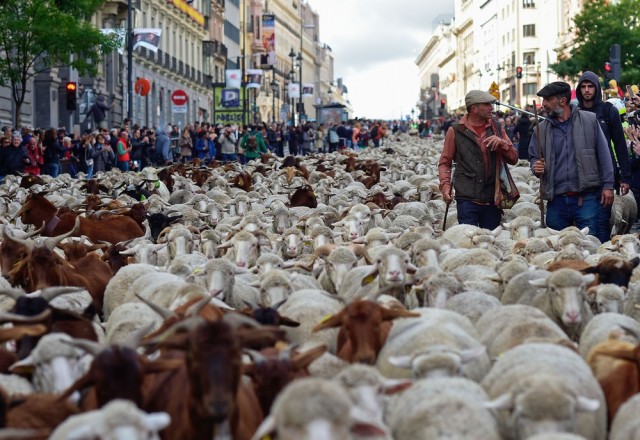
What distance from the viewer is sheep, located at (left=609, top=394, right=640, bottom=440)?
19.3ft

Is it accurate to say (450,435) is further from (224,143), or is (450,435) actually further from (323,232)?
(224,143)

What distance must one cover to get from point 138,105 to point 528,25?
72.9 m

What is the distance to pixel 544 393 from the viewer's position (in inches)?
230

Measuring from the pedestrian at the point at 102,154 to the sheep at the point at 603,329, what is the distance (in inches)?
969

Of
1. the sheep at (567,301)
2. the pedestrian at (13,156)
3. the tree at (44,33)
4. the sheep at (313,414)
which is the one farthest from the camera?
the tree at (44,33)

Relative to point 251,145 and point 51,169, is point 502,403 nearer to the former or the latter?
point 51,169

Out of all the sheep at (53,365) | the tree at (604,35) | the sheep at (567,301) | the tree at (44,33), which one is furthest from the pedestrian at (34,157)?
the tree at (604,35)

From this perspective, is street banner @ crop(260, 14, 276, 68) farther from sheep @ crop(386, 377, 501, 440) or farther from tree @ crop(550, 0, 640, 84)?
sheep @ crop(386, 377, 501, 440)

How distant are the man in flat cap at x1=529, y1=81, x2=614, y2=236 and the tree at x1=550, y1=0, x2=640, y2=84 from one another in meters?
49.1

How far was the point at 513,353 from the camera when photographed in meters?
6.85

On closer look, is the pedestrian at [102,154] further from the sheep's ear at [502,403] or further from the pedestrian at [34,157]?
the sheep's ear at [502,403]

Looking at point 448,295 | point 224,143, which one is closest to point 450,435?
point 448,295

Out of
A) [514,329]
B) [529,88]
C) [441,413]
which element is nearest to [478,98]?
[514,329]

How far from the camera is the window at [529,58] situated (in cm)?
12506
